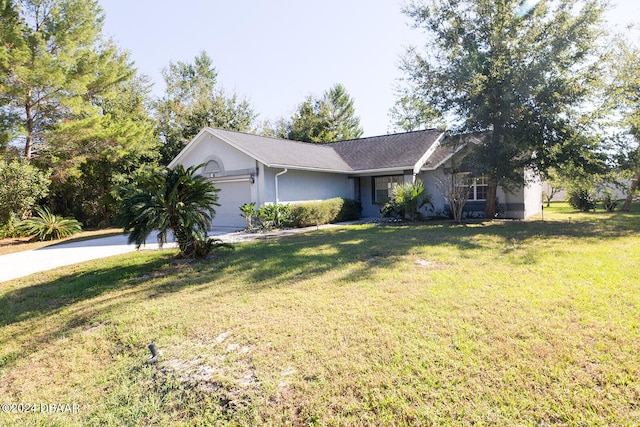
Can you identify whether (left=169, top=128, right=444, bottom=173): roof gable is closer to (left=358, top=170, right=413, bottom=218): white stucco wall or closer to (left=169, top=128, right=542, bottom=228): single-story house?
(left=169, top=128, right=542, bottom=228): single-story house

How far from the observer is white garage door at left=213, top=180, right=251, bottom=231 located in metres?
15.8

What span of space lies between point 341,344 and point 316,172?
1401 cm

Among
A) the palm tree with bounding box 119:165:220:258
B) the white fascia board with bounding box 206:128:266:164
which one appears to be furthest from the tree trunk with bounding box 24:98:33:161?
the palm tree with bounding box 119:165:220:258

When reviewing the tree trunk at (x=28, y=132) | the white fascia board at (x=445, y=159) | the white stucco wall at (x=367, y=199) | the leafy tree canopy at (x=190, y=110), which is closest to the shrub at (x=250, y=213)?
the white stucco wall at (x=367, y=199)

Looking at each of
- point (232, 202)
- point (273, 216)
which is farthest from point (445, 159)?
point (232, 202)

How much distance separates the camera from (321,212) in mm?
15648

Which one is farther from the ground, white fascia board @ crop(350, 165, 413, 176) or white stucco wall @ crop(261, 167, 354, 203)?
white fascia board @ crop(350, 165, 413, 176)

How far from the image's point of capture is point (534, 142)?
12.3m

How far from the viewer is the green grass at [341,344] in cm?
277

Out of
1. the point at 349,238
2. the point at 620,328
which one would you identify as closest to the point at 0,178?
the point at 349,238

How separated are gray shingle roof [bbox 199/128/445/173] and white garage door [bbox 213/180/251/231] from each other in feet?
6.20

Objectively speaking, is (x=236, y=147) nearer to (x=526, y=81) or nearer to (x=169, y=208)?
(x=169, y=208)

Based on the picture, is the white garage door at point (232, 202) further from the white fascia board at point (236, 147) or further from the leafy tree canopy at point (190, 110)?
the leafy tree canopy at point (190, 110)

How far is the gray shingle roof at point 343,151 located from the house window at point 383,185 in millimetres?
1189
